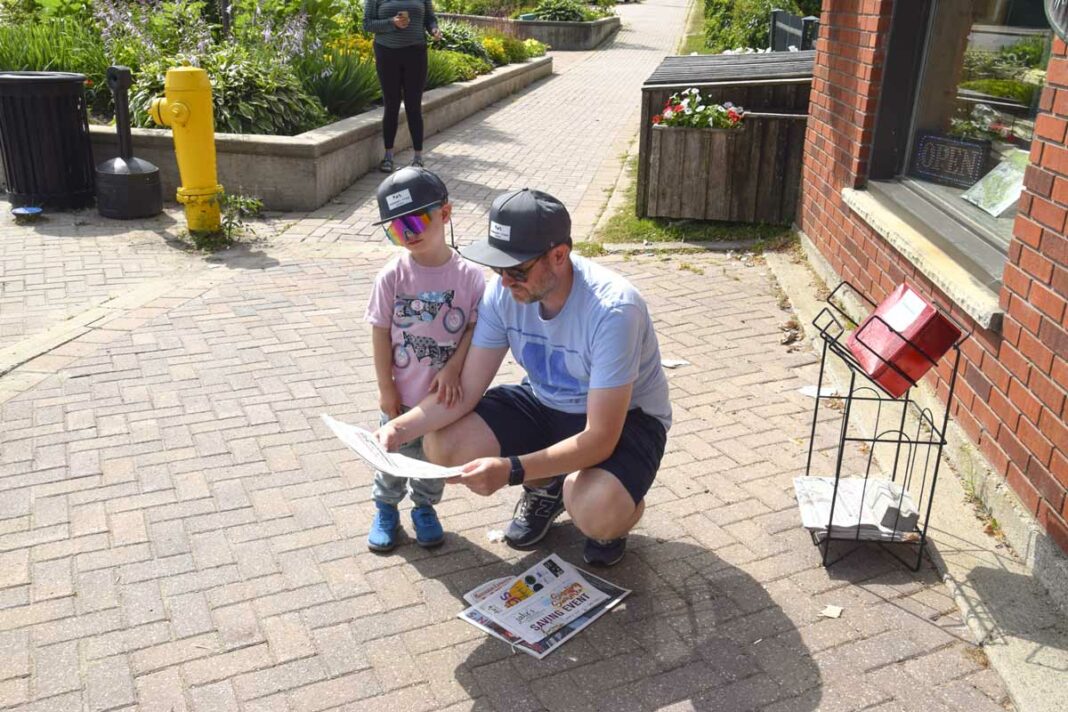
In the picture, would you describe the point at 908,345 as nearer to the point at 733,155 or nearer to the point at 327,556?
the point at 327,556

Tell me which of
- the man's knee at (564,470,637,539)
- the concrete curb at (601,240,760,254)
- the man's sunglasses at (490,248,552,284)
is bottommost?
the concrete curb at (601,240,760,254)

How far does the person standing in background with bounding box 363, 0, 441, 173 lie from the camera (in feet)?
30.1

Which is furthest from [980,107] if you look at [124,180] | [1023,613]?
[124,180]

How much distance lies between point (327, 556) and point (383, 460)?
0.70 m

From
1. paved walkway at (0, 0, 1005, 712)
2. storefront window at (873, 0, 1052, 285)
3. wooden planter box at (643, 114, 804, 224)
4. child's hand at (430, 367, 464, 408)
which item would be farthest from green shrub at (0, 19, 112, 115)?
child's hand at (430, 367, 464, 408)

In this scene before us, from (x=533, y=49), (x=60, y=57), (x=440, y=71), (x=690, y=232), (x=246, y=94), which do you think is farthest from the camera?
(x=533, y=49)

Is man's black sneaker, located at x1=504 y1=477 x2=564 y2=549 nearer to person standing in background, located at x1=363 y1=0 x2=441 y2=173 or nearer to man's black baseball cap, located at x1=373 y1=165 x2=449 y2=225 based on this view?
man's black baseball cap, located at x1=373 y1=165 x2=449 y2=225

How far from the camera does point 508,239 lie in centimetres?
304

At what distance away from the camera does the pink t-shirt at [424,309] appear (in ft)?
11.5

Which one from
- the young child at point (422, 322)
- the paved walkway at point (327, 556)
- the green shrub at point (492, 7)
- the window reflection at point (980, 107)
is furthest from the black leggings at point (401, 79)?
the green shrub at point (492, 7)

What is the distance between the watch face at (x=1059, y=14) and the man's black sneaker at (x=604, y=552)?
6.78 feet

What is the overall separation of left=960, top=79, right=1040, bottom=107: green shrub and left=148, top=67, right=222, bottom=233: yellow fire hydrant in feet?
17.1

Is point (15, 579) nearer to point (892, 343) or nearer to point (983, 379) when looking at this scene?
point (892, 343)

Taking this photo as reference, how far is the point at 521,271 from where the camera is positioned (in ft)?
9.99
